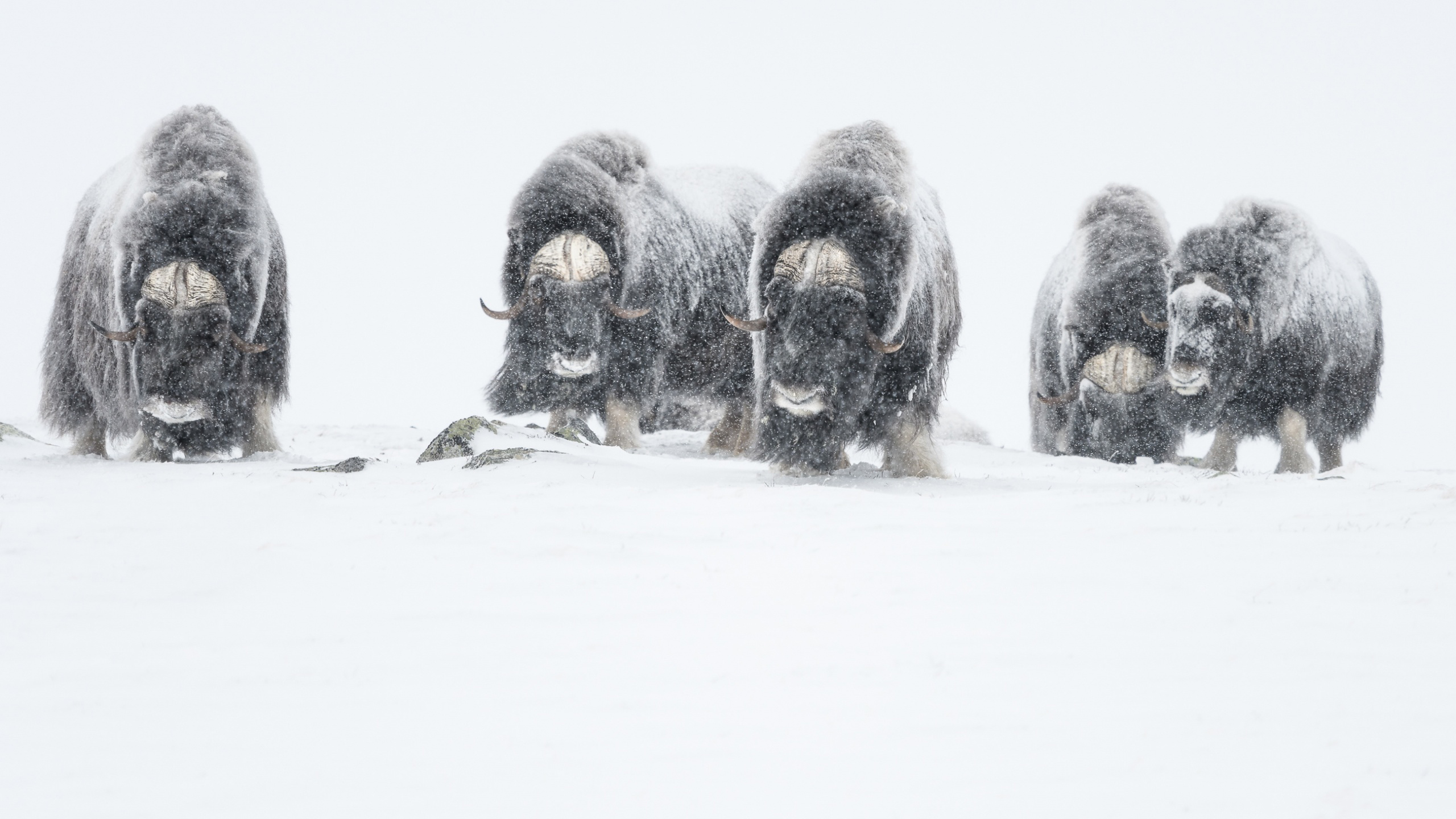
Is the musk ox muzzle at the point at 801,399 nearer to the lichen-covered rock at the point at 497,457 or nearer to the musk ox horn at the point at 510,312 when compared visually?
the lichen-covered rock at the point at 497,457

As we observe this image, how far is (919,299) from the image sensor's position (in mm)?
6016

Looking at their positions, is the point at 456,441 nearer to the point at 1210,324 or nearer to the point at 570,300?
the point at 570,300

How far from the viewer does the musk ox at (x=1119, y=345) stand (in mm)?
9266

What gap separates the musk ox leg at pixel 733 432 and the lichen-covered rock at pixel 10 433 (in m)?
4.07

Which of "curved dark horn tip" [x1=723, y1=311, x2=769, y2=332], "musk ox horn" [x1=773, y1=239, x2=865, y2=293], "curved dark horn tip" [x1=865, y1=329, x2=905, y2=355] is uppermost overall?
"musk ox horn" [x1=773, y1=239, x2=865, y2=293]

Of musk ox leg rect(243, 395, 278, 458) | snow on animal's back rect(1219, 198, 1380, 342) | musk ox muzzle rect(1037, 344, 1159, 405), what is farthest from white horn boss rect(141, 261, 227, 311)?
snow on animal's back rect(1219, 198, 1380, 342)

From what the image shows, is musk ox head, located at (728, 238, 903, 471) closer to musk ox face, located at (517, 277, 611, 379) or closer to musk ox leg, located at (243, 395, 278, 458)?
musk ox face, located at (517, 277, 611, 379)

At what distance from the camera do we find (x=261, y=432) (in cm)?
733

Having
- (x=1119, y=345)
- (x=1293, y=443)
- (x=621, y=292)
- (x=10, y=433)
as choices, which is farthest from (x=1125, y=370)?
(x=10, y=433)

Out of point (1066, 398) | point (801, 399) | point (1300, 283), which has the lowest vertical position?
point (801, 399)

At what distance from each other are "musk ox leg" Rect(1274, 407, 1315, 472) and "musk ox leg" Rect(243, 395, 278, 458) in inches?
247

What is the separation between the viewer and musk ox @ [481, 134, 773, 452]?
7441 millimetres

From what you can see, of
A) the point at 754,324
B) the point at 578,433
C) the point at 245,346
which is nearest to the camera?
the point at 754,324

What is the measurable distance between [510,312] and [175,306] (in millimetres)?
1846
